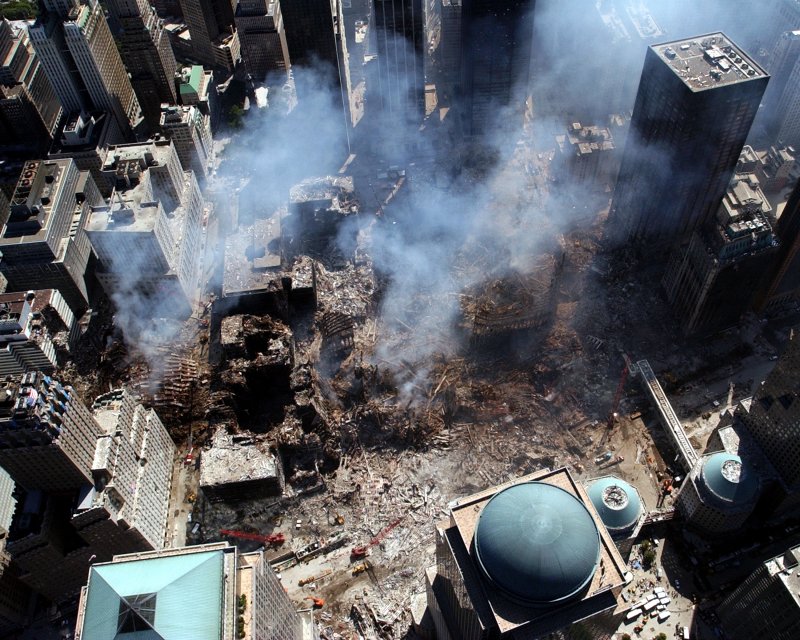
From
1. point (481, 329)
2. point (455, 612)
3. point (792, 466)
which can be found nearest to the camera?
point (455, 612)

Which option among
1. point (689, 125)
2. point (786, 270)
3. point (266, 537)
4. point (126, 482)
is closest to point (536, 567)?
point (266, 537)

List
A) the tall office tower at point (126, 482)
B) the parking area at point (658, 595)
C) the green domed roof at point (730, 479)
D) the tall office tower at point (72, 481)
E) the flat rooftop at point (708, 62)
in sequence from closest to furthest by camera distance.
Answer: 1. the tall office tower at point (72, 481)
2. the tall office tower at point (126, 482)
3. the green domed roof at point (730, 479)
4. the parking area at point (658, 595)
5. the flat rooftop at point (708, 62)

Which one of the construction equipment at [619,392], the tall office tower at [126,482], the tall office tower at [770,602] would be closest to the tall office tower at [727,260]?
the construction equipment at [619,392]

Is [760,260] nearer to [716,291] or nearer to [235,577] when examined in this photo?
[716,291]

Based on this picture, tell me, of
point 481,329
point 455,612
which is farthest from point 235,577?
point 481,329

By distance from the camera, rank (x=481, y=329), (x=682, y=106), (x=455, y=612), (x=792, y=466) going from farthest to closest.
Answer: (x=481, y=329), (x=682, y=106), (x=792, y=466), (x=455, y=612)

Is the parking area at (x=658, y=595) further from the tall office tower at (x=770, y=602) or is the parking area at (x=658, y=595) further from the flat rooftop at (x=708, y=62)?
the flat rooftop at (x=708, y=62)

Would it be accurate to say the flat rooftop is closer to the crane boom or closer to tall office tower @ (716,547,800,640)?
tall office tower @ (716,547,800,640)
